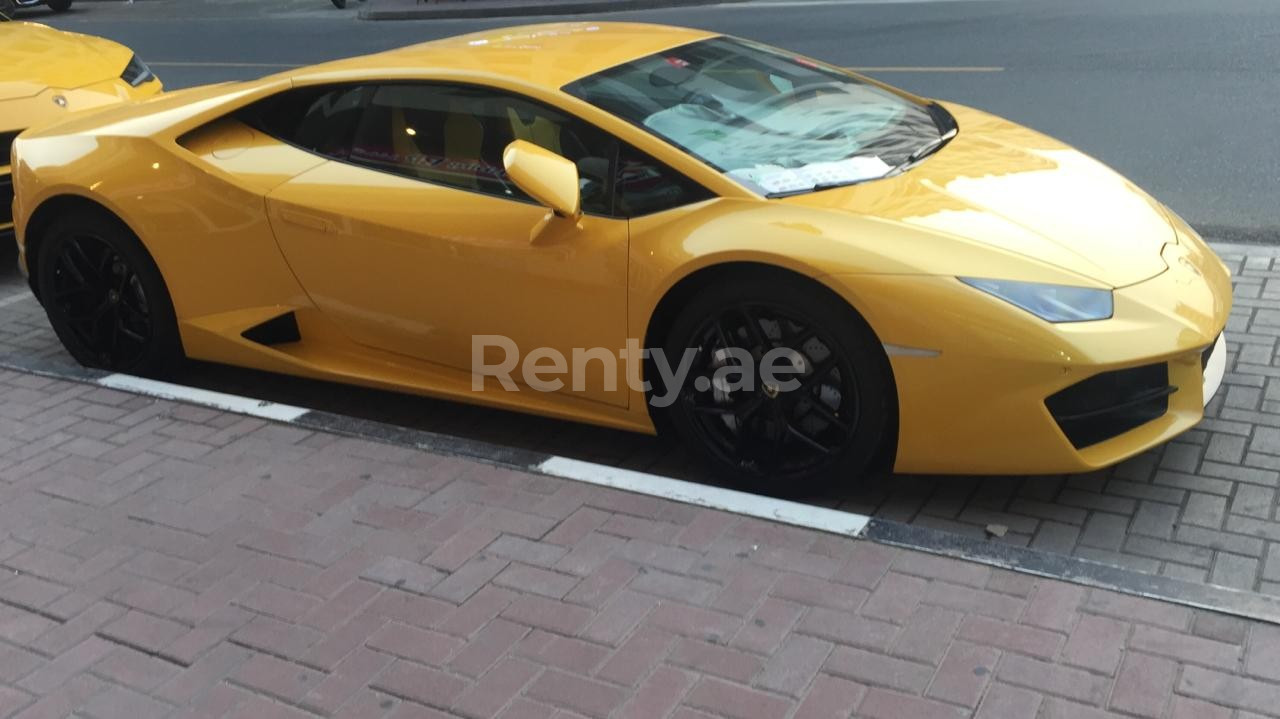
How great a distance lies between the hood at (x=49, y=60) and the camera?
697cm

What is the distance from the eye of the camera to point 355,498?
4.02 m

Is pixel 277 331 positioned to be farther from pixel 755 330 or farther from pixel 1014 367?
pixel 1014 367

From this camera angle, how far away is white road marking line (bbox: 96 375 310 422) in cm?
475

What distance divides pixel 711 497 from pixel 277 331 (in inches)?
73.6

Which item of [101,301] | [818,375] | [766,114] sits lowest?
[101,301]

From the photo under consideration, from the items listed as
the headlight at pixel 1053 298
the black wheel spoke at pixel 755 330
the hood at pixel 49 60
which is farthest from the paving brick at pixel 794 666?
the hood at pixel 49 60

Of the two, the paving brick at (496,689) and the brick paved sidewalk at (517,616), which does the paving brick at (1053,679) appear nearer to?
the brick paved sidewalk at (517,616)

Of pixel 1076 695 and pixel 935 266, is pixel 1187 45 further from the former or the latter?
pixel 1076 695

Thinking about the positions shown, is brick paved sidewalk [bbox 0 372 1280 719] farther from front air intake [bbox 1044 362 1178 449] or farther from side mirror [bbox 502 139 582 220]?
side mirror [bbox 502 139 582 220]

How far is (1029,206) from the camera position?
3.82 m

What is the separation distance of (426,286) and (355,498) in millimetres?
764

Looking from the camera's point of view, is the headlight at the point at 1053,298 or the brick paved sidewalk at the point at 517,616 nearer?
the brick paved sidewalk at the point at 517,616

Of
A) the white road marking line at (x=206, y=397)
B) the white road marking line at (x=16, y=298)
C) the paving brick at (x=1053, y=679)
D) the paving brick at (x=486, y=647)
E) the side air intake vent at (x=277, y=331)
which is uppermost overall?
the side air intake vent at (x=277, y=331)

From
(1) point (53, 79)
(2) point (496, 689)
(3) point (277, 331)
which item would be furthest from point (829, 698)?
(1) point (53, 79)
